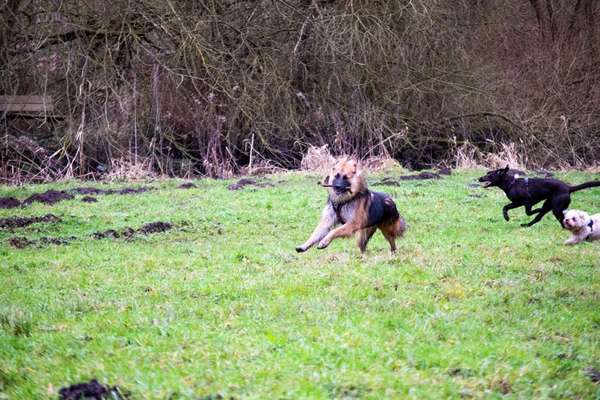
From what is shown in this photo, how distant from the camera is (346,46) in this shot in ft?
71.5

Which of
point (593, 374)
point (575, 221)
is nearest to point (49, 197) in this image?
point (575, 221)

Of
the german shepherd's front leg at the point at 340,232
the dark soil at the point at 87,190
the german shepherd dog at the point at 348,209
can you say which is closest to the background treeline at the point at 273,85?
the dark soil at the point at 87,190

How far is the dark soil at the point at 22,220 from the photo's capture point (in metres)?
12.2

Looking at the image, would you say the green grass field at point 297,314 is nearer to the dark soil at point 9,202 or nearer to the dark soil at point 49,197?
the dark soil at point 9,202

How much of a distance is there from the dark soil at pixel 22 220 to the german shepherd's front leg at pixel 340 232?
197 inches

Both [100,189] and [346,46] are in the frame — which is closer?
[100,189]

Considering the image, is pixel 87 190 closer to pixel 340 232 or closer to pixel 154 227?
pixel 154 227

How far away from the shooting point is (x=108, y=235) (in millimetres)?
11469

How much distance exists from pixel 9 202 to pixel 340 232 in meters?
7.73

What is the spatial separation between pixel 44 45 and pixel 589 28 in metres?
17.9

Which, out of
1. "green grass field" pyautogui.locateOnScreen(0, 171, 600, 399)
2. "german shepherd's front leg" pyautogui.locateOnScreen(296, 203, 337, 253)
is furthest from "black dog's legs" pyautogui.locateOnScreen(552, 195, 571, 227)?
"german shepherd's front leg" pyautogui.locateOnScreen(296, 203, 337, 253)

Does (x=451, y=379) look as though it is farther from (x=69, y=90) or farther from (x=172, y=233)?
(x=69, y=90)

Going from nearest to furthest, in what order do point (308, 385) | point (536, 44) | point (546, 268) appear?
point (308, 385), point (546, 268), point (536, 44)

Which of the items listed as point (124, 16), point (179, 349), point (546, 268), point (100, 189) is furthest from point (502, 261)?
point (124, 16)
